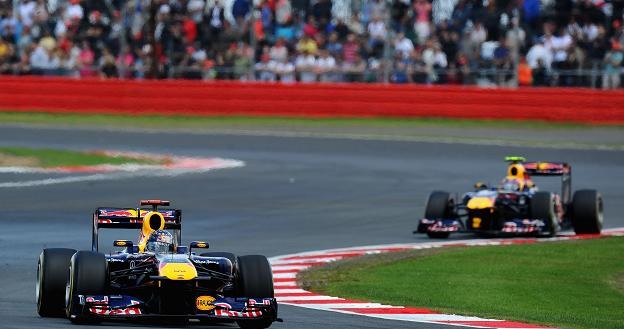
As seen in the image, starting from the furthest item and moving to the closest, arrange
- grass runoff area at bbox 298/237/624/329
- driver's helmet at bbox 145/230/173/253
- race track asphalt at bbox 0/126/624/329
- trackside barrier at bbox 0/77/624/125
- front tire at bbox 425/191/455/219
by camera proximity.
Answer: trackside barrier at bbox 0/77/624/125 → front tire at bbox 425/191/455/219 → race track asphalt at bbox 0/126/624/329 → grass runoff area at bbox 298/237/624/329 → driver's helmet at bbox 145/230/173/253

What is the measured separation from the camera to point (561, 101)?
35875 mm

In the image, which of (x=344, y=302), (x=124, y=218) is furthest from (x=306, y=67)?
(x=124, y=218)

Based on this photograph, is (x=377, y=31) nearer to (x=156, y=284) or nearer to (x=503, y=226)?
(x=503, y=226)

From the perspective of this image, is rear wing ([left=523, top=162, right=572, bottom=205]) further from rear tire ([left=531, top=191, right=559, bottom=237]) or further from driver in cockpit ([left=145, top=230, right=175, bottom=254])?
driver in cockpit ([left=145, top=230, right=175, bottom=254])

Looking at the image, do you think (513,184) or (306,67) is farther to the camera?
(306,67)

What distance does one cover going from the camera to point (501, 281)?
15430 mm

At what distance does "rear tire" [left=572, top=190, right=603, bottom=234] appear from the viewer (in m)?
20.8

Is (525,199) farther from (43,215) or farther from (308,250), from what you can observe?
(43,215)

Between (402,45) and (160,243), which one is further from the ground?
(402,45)

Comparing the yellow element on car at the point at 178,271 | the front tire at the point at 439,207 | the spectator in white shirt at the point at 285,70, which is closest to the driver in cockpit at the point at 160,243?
the yellow element on car at the point at 178,271

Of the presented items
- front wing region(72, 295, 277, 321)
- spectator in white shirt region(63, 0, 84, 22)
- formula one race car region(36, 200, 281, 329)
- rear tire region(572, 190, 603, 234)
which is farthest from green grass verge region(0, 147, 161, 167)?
front wing region(72, 295, 277, 321)

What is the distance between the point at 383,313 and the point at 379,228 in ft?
27.6

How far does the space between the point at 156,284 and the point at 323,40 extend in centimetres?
2658

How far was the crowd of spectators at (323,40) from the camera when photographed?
113ft
